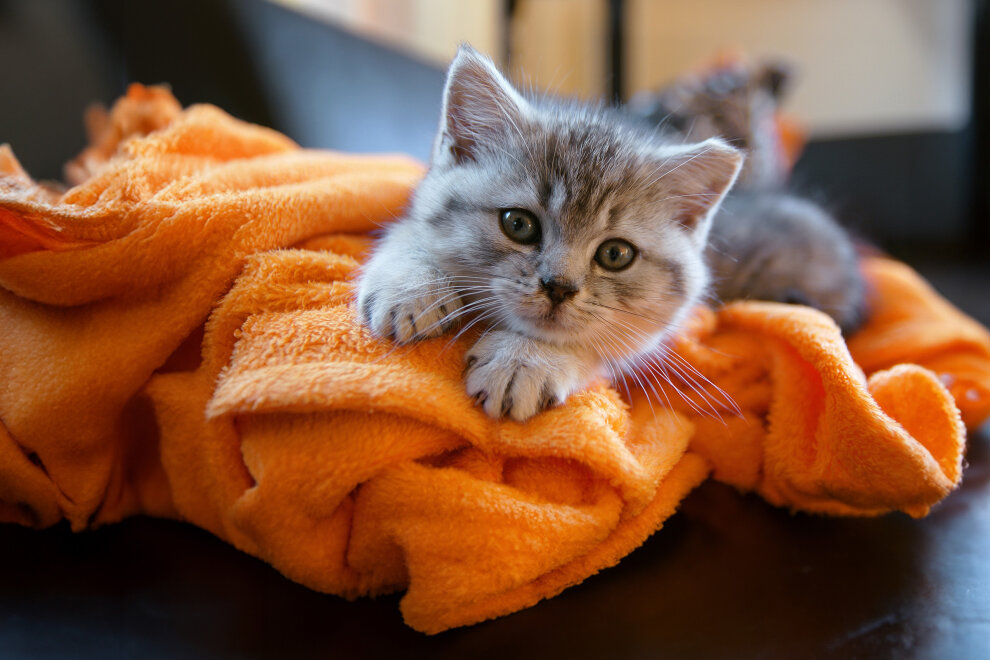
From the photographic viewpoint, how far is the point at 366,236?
100 cm

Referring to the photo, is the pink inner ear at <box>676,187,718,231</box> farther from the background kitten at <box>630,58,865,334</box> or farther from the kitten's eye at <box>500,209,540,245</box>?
the kitten's eye at <box>500,209,540,245</box>

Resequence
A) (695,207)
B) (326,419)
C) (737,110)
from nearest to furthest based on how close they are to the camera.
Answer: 1. (326,419)
2. (695,207)
3. (737,110)

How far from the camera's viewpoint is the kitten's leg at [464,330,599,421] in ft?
2.22

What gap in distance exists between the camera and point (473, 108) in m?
0.91

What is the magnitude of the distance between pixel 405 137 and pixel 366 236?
0.97m

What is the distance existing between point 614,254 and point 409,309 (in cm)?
30

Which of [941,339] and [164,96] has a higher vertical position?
[164,96]

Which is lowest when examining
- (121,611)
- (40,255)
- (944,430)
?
(121,611)

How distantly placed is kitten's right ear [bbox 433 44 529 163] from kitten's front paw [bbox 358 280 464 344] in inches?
10.3

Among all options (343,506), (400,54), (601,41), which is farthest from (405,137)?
(601,41)

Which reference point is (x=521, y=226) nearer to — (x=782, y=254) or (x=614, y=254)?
(x=614, y=254)

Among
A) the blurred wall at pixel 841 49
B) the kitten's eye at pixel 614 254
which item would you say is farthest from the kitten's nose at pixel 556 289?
the blurred wall at pixel 841 49

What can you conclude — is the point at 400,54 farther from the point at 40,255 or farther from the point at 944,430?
the point at 944,430

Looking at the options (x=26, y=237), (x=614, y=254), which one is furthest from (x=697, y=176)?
(x=26, y=237)
